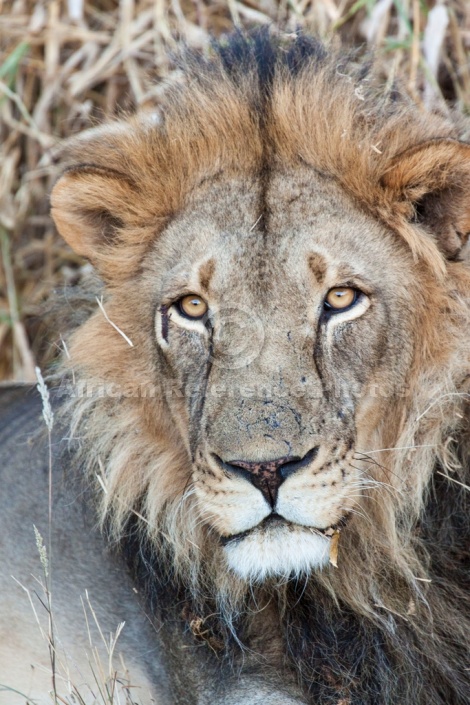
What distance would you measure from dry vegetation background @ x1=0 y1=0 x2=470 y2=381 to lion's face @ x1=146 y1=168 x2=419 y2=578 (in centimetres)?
269

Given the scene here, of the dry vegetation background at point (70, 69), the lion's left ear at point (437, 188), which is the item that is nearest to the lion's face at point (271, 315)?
the lion's left ear at point (437, 188)

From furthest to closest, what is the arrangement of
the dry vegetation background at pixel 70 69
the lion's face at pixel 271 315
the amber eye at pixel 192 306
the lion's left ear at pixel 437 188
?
the dry vegetation background at pixel 70 69 < the amber eye at pixel 192 306 < the lion's left ear at pixel 437 188 < the lion's face at pixel 271 315

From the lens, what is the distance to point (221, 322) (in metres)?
3.24

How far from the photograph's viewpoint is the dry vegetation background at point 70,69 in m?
5.88

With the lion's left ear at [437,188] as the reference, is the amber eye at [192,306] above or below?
below

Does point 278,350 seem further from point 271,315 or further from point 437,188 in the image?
point 437,188

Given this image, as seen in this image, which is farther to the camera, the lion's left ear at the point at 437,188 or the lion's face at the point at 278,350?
the lion's left ear at the point at 437,188

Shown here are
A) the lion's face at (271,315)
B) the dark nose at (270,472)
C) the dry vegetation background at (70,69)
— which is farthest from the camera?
the dry vegetation background at (70,69)

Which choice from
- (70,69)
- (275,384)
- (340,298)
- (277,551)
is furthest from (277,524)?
(70,69)

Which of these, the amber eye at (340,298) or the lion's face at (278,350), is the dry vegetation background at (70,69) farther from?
the amber eye at (340,298)

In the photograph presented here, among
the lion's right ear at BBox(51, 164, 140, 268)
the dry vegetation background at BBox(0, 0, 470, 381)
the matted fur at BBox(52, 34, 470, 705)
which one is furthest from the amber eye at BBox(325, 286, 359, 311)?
the dry vegetation background at BBox(0, 0, 470, 381)

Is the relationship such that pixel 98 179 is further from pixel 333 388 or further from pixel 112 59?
pixel 112 59

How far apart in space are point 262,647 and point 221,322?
3.81 ft

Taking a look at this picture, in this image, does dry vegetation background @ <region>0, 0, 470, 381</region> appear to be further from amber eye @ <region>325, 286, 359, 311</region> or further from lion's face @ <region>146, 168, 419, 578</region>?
amber eye @ <region>325, 286, 359, 311</region>
